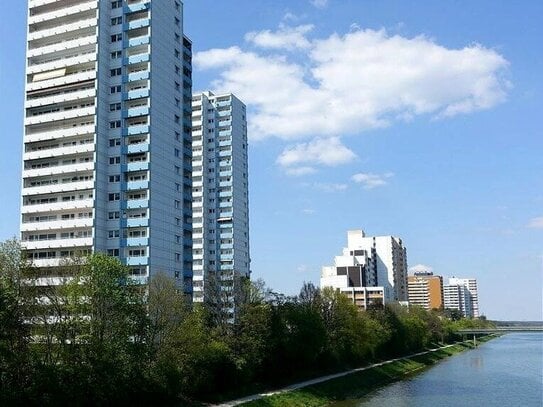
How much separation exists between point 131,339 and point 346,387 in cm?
3281

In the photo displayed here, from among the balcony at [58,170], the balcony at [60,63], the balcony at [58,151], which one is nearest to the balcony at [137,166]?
the balcony at [58,170]

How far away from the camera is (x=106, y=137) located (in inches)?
3312

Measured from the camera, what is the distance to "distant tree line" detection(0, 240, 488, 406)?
41.8 metres

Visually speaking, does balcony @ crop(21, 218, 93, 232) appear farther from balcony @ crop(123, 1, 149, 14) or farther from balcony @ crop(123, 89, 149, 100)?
balcony @ crop(123, 1, 149, 14)

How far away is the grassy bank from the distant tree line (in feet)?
13.0

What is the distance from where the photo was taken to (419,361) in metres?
114

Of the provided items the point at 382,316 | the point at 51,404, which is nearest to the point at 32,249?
the point at 51,404

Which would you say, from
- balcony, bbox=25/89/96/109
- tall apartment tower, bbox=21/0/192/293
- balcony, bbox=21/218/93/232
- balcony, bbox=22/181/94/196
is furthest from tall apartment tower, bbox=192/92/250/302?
balcony, bbox=25/89/96/109

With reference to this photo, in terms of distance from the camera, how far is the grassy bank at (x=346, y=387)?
59.2 metres

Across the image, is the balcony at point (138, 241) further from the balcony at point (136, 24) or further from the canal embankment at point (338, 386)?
the balcony at point (136, 24)

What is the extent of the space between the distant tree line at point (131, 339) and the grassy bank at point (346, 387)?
3959mm

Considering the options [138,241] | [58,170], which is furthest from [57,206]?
[138,241]

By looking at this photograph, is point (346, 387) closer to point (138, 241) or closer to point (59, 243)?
point (138, 241)

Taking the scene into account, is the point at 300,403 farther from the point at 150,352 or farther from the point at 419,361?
the point at 419,361
